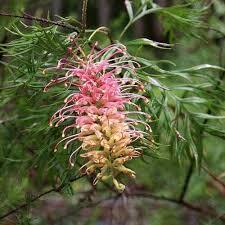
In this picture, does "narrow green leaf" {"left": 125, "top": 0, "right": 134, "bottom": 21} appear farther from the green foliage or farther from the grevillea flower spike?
the grevillea flower spike

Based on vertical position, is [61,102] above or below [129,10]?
below

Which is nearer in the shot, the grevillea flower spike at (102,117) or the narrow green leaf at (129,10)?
the grevillea flower spike at (102,117)

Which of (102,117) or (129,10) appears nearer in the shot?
(102,117)

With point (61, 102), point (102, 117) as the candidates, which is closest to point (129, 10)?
point (61, 102)

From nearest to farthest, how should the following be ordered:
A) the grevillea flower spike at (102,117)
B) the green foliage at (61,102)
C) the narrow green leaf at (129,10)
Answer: the grevillea flower spike at (102,117) < the green foliage at (61,102) < the narrow green leaf at (129,10)

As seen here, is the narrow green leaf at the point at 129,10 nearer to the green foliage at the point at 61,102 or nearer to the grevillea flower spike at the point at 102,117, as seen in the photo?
the green foliage at the point at 61,102

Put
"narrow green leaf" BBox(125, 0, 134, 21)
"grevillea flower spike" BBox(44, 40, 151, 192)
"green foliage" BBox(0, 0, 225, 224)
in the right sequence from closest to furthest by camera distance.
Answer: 1. "grevillea flower spike" BBox(44, 40, 151, 192)
2. "green foliage" BBox(0, 0, 225, 224)
3. "narrow green leaf" BBox(125, 0, 134, 21)

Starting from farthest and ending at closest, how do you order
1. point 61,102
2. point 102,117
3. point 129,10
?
point 129,10, point 61,102, point 102,117

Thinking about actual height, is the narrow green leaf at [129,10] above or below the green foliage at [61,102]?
above

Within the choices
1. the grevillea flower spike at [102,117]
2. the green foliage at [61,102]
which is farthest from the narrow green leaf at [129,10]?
the grevillea flower spike at [102,117]

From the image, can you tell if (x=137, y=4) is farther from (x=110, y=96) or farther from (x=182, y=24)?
(x=110, y=96)

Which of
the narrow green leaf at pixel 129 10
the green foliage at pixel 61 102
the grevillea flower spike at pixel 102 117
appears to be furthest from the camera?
the narrow green leaf at pixel 129 10

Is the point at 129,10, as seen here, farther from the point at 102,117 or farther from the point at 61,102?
the point at 102,117

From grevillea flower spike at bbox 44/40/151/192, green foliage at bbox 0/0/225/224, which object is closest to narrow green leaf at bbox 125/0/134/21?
green foliage at bbox 0/0/225/224
